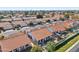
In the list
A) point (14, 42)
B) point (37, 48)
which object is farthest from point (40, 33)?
point (14, 42)

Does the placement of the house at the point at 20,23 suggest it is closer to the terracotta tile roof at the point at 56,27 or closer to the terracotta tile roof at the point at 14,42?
the terracotta tile roof at the point at 14,42

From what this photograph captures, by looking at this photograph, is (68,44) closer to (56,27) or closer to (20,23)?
(56,27)

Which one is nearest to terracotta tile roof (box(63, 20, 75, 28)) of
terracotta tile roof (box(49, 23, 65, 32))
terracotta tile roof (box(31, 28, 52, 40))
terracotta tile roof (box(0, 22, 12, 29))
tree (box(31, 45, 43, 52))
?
terracotta tile roof (box(49, 23, 65, 32))

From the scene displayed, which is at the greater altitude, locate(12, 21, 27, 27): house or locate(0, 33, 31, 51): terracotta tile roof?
locate(12, 21, 27, 27): house

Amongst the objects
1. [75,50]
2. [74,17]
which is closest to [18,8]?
[74,17]

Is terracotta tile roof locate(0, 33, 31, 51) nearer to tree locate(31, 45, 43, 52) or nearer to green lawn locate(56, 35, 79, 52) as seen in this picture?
tree locate(31, 45, 43, 52)

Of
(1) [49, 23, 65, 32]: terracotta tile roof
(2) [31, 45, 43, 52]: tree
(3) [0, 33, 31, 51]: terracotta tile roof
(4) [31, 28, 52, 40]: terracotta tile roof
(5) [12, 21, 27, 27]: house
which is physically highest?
(5) [12, 21, 27, 27]: house
